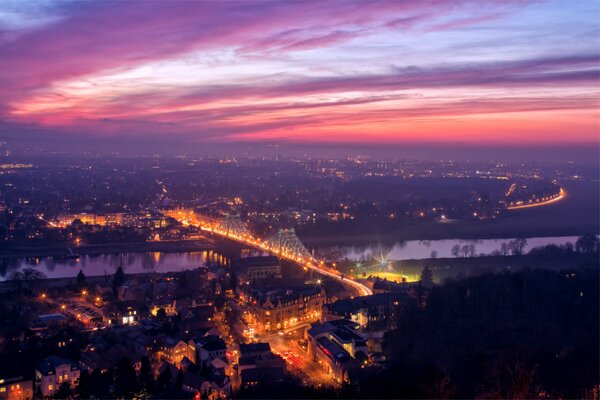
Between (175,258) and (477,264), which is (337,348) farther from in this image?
(175,258)

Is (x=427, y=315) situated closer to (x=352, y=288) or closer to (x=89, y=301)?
(x=352, y=288)

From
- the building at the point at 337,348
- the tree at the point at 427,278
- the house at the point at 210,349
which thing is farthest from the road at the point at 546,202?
the house at the point at 210,349

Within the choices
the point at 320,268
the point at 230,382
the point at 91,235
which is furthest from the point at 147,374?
the point at 91,235

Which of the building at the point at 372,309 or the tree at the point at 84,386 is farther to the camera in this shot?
the building at the point at 372,309

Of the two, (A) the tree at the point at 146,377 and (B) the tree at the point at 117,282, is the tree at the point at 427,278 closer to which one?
(B) the tree at the point at 117,282

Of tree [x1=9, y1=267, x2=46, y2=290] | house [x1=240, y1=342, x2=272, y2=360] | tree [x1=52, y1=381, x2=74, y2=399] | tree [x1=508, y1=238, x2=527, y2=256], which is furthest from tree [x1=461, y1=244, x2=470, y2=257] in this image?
tree [x1=52, y1=381, x2=74, y2=399]

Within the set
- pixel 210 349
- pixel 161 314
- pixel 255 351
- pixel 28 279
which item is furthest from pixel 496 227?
pixel 210 349
